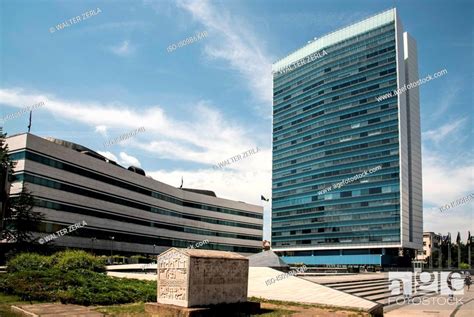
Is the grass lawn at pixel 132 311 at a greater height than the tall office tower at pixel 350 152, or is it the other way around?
the tall office tower at pixel 350 152

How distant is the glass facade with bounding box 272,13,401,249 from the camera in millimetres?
95500

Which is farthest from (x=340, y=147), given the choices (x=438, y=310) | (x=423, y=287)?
(x=438, y=310)

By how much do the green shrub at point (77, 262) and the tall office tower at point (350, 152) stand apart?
247ft

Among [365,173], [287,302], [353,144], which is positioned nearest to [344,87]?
[353,144]

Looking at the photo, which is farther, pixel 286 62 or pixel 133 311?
pixel 286 62

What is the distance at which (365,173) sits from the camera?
98250 millimetres

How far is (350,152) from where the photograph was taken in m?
102

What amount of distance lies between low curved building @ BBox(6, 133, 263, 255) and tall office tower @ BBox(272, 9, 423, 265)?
22269 mm

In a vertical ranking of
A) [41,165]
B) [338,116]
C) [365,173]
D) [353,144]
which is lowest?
[41,165]

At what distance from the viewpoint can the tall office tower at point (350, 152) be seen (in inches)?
3730

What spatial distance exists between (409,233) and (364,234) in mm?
10105

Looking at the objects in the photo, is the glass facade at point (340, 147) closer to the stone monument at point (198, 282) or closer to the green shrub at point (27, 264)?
the green shrub at point (27, 264)

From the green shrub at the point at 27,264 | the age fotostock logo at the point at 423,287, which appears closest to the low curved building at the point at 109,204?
the green shrub at the point at 27,264

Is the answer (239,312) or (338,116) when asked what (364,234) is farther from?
(239,312)
